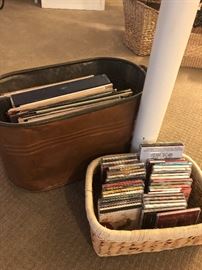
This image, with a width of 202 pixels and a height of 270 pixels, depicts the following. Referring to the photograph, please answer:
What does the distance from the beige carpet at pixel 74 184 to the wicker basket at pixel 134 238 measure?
0.06 meters

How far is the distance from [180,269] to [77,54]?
5.25 feet

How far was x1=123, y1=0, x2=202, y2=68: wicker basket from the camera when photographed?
190cm

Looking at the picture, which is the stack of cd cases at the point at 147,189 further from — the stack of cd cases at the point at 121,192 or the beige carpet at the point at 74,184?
the beige carpet at the point at 74,184

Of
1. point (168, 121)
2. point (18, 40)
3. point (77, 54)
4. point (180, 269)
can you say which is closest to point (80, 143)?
point (180, 269)

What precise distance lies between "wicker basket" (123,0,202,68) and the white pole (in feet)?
3.55

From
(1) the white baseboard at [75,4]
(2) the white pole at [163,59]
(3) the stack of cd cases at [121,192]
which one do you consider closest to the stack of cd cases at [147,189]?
(3) the stack of cd cases at [121,192]

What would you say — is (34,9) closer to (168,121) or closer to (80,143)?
(168,121)

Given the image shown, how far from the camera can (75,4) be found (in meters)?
2.74

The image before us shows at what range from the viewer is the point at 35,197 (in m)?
1.17

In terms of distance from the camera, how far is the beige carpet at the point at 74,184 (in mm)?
997

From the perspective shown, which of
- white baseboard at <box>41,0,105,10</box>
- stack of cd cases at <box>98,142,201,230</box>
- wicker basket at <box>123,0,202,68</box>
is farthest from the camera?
white baseboard at <box>41,0,105,10</box>

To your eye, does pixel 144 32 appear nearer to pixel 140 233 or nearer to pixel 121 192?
pixel 121 192

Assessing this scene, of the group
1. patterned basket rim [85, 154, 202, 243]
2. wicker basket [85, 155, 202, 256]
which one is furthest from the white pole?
patterned basket rim [85, 154, 202, 243]

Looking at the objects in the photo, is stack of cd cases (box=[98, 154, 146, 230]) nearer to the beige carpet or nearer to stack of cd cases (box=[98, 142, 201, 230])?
stack of cd cases (box=[98, 142, 201, 230])
